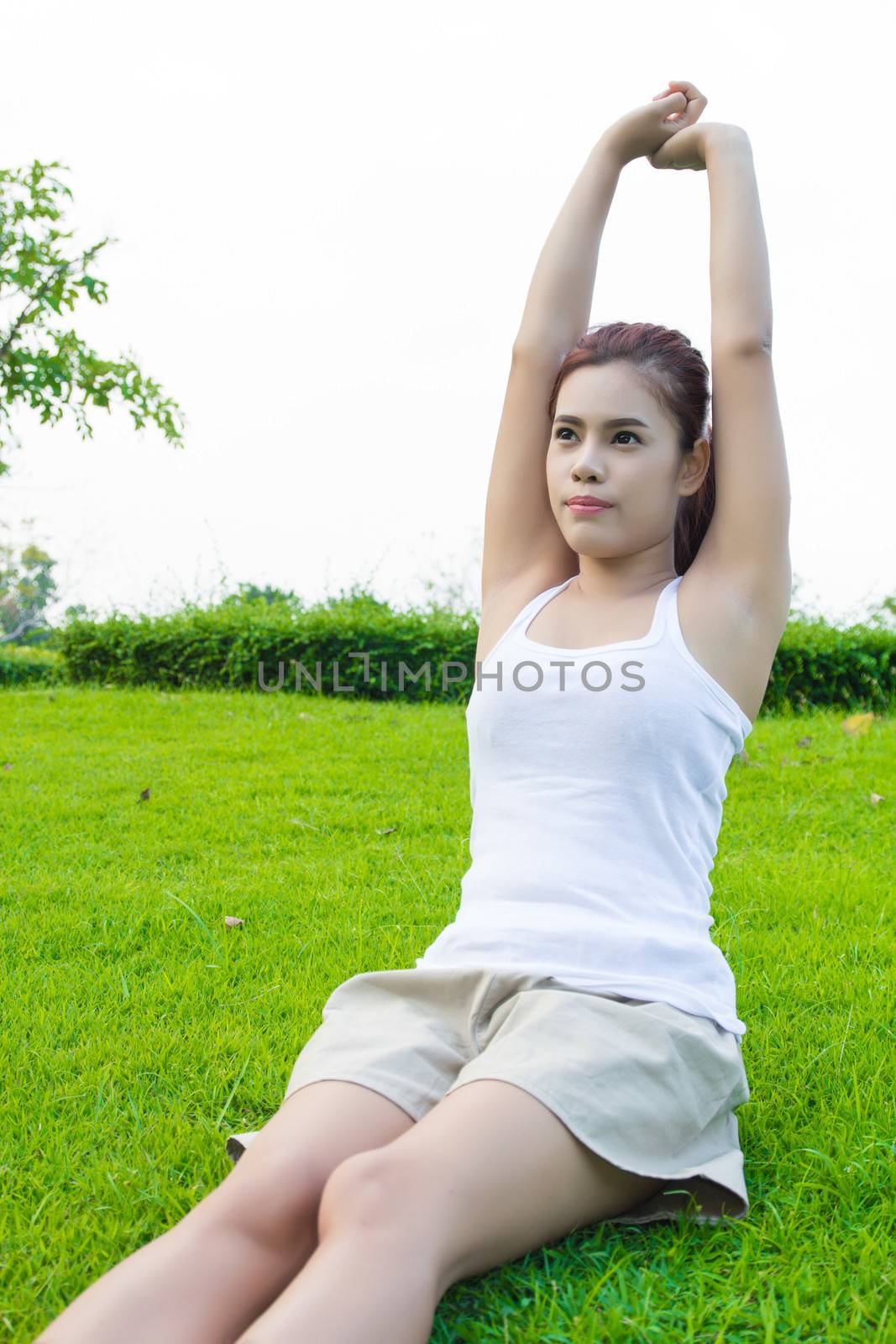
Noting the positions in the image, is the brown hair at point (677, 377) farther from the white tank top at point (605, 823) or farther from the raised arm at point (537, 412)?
the white tank top at point (605, 823)

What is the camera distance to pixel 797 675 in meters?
7.90

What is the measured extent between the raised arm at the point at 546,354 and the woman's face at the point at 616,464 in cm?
17

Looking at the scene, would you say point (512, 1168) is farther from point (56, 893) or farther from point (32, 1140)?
point (56, 893)

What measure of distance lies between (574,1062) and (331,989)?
1.26 metres

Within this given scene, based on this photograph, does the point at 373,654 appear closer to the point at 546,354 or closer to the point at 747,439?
the point at 546,354

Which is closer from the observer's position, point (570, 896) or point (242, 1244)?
point (242, 1244)

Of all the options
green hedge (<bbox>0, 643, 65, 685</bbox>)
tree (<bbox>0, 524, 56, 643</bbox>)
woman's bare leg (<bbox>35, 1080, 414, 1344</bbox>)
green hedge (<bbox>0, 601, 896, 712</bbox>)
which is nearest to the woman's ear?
woman's bare leg (<bbox>35, 1080, 414, 1344</bbox>)

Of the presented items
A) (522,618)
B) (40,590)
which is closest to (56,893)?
(522,618)

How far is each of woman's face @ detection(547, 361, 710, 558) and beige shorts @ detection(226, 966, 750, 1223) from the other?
0.77 metres

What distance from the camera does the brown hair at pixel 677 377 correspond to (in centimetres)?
201

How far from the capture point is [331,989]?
273 centimetres

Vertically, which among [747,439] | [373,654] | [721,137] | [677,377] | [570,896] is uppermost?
[721,137]

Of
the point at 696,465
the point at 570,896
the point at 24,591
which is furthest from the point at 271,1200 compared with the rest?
the point at 24,591

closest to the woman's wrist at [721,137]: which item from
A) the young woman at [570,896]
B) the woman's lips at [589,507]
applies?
the young woman at [570,896]
